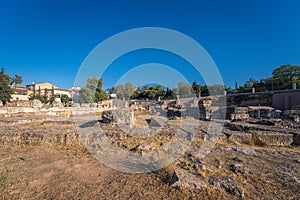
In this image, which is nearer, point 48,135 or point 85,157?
point 85,157

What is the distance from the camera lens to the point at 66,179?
3082mm

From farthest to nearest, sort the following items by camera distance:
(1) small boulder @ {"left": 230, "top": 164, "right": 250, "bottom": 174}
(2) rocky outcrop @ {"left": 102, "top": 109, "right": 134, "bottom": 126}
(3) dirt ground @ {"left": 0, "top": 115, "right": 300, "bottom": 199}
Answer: (2) rocky outcrop @ {"left": 102, "top": 109, "right": 134, "bottom": 126}, (1) small boulder @ {"left": 230, "top": 164, "right": 250, "bottom": 174}, (3) dirt ground @ {"left": 0, "top": 115, "right": 300, "bottom": 199}

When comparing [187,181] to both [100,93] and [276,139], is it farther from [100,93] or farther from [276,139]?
[100,93]

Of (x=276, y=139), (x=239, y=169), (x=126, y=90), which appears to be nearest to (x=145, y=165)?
(x=239, y=169)

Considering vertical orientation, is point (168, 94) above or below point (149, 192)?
above

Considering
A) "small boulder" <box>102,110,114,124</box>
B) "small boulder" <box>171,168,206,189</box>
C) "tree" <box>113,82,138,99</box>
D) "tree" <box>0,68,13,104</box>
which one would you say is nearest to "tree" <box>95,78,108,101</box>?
"tree" <box>113,82,138,99</box>

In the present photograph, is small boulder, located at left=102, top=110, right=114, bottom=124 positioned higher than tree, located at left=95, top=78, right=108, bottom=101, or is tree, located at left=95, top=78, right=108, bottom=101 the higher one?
tree, located at left=95, top=78, right=108, bottom=101

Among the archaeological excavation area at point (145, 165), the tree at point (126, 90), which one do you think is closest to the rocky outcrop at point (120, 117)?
the archaeological excavation area at point (145, 165)

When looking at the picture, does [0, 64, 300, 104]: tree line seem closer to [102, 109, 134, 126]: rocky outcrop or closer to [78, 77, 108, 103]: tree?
[78, 77, 108, 103]: tree

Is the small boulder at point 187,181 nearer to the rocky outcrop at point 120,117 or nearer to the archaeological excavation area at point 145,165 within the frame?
the archaeological excavation area at point 145,165

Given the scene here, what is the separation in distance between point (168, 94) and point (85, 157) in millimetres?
45293

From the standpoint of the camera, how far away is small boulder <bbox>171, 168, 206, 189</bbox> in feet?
8.52

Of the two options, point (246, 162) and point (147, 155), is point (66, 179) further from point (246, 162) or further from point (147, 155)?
point (246, 162)

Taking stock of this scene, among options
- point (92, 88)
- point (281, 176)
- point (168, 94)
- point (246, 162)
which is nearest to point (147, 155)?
point (246, 162)
